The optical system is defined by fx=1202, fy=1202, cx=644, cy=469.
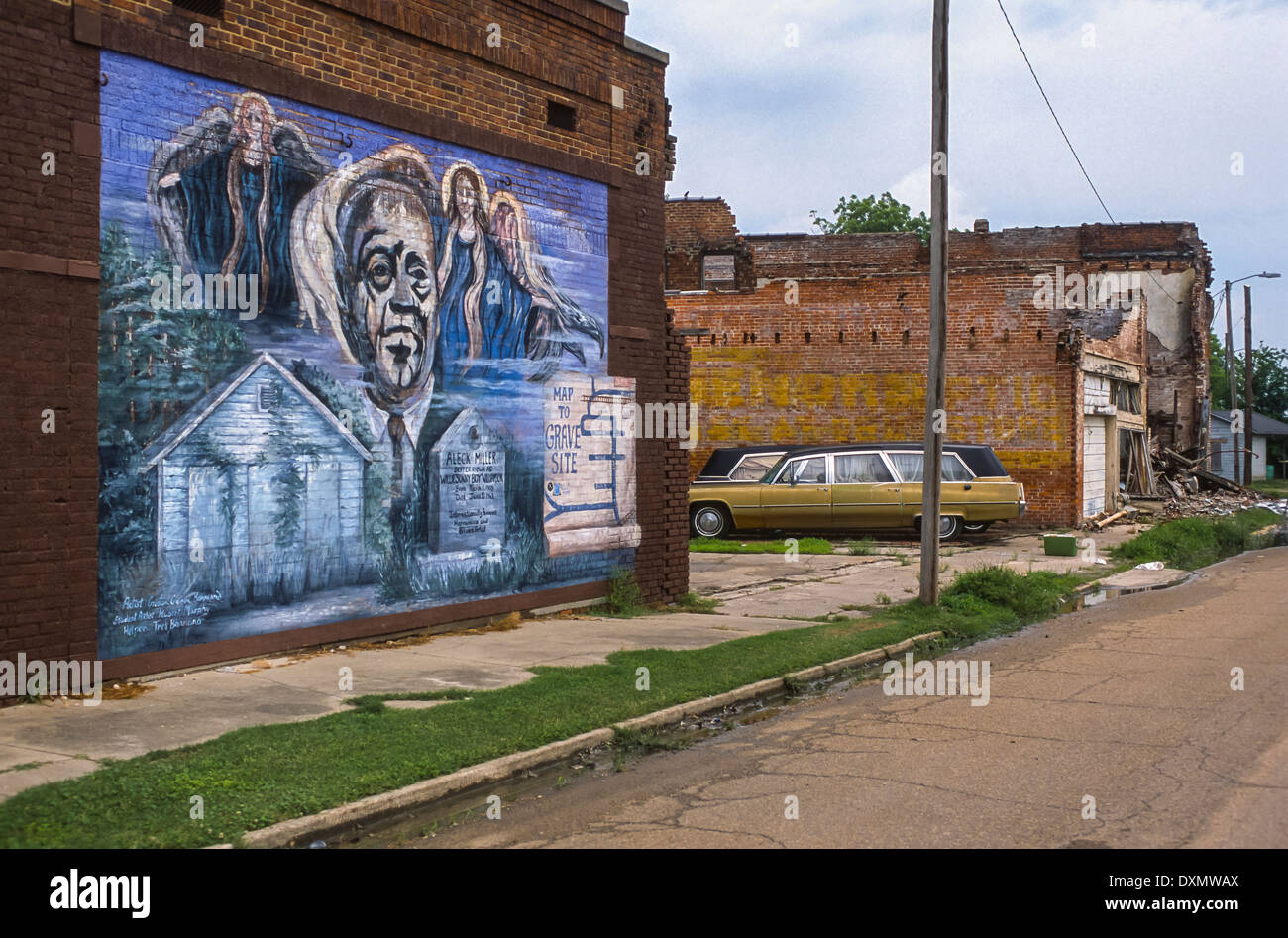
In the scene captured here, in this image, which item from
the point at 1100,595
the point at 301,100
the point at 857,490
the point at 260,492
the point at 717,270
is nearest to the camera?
the point at 260,492

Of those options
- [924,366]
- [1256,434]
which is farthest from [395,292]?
[1256,434]

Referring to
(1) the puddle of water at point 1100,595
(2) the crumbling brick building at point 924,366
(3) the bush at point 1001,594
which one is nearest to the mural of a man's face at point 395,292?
(3) the bush at point 1001,594

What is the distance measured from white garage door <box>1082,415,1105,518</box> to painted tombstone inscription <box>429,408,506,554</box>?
18.6 metres

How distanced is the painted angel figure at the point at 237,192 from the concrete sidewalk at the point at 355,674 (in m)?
3.02

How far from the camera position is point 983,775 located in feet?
22.3

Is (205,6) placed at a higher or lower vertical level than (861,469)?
higher

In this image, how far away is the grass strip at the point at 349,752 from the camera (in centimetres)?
559

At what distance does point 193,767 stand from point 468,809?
59.0 inches

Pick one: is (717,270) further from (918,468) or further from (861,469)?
(918,468)

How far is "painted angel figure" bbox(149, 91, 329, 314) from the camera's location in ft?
29.7

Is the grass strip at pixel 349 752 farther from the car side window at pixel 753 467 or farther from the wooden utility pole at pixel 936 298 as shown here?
the car side window at pixel 753 467

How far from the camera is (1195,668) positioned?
10297 millimetres

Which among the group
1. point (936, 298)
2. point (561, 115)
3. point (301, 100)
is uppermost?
point (561, 115)

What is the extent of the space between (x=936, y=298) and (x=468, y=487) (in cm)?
586
